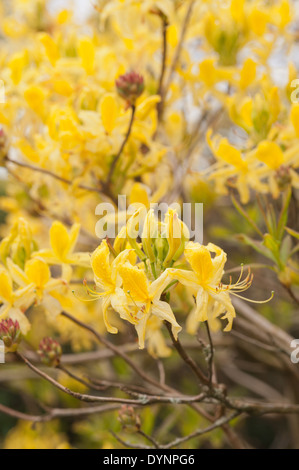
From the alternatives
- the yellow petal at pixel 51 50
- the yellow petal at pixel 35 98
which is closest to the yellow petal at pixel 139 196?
the yellow petal at pixel 35 98

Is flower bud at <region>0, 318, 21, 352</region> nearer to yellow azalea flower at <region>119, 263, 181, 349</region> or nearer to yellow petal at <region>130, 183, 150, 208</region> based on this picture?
yellow azalea flower at <region>119, 263, 181, 349</region>

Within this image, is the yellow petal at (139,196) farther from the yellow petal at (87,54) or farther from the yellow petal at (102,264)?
the yellow petal at (87,54)

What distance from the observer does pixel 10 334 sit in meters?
1.01

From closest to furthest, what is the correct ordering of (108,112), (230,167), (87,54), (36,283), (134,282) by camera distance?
1. (134,282)
2. (36,283)
3. (108,112)
4. (230,167)
5. (87,54)

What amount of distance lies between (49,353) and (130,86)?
69 cm

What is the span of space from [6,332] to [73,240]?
0.31 metres

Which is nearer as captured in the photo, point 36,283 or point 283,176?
point 36,283

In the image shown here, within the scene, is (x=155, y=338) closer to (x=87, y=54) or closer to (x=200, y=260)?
(x=200, y=260)

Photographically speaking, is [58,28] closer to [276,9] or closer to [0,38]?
[276,9]

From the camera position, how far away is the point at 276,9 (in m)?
1.63

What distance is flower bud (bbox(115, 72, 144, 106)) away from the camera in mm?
1190

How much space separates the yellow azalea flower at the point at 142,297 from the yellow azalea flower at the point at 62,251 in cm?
38

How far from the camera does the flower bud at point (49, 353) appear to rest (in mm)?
1096

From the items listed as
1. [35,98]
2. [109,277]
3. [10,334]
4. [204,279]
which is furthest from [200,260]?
[35,98]
